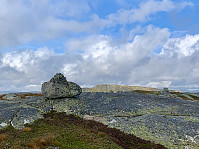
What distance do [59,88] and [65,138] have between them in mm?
18263

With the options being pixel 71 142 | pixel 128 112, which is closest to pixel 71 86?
pixel 128 112

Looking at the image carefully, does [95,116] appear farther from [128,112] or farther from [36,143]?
[36,143]

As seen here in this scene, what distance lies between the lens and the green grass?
12.8m

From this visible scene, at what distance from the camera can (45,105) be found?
28812 mm

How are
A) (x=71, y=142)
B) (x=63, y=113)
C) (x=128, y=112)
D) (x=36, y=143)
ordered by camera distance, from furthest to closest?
(x=128, y=112) → (x=63, y=113) → (x=71, y=142) → (x=36, y=143)

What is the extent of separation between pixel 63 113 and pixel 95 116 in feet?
17.5

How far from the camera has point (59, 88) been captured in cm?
3162

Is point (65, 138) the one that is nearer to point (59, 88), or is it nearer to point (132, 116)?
point (132, 116)

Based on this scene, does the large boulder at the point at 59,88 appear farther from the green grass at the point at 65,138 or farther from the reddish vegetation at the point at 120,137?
the green grass at the point at 65,138

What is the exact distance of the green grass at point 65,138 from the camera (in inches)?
504

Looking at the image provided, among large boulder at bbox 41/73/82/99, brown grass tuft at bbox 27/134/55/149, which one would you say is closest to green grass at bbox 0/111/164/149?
brown grass tuft at bbox 27/134/55/149

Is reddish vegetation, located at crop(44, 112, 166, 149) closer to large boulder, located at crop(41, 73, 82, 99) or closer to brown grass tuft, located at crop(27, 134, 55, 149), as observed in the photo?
brown grass tuft, located at crop(27, 134, 55, 149)

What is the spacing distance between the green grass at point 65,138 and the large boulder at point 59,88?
382 inches

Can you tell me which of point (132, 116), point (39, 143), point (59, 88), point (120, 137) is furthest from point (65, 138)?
point (59, 88)
